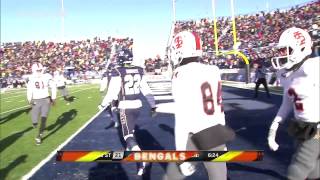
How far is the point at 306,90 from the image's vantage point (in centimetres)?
347

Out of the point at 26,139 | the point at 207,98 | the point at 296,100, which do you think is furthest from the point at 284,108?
the point at 26,139

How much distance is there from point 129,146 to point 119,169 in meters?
0.41

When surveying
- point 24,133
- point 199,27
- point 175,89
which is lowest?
point 24,133

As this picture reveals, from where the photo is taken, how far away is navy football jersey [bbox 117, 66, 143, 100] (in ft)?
21.0

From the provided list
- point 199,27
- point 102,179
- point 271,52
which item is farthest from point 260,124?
point 199,27

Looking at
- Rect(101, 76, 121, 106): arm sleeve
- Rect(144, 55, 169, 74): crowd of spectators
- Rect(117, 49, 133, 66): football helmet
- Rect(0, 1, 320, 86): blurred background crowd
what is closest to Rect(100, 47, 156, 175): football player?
Rect(101, 76, 121, 106): arm sleeve

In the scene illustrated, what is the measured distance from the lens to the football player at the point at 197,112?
341 centimetres

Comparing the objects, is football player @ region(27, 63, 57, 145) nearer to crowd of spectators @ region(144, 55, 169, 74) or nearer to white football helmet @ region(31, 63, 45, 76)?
white football helmet @ region(31, 63, 45, 76)

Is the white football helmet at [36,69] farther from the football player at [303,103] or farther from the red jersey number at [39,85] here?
the football player at [303,103]

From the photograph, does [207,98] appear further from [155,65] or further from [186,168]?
[155,65]

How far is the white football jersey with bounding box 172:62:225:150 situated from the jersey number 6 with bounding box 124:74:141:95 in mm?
2953

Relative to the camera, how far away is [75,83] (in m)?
47.9

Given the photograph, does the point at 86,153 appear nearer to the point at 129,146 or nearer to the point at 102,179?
the point at 102,179

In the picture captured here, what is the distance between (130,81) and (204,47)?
1488 inches
